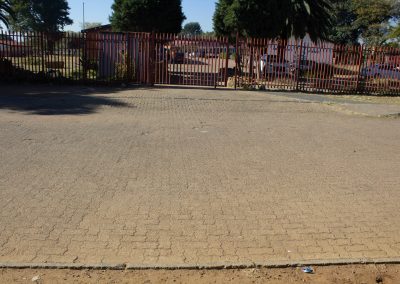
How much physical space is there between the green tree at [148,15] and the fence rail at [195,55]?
1261cm

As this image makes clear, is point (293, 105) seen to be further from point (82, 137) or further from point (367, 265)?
point (367, 265)

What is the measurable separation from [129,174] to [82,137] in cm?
278

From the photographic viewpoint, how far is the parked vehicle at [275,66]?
1874 centimetres

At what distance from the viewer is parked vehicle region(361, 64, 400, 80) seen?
62.2 ft

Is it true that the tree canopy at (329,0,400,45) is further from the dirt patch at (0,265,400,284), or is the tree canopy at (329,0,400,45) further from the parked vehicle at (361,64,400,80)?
the dirt patch at (0,265,400,284)

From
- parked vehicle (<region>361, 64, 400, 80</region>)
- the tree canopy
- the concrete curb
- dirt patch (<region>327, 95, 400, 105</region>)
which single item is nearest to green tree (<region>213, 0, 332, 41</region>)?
parked vehicle (<region>361, 64, 400, 80</region>)

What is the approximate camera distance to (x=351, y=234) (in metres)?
4.60

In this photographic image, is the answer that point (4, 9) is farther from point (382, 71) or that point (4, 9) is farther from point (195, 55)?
point (382, 71)

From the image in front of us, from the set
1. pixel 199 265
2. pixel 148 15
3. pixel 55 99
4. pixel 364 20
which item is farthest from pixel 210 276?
pixel 364 20

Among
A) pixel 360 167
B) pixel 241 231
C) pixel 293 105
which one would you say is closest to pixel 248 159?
pixel 360 167

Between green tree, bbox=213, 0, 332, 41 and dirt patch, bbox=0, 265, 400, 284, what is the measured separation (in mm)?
25535

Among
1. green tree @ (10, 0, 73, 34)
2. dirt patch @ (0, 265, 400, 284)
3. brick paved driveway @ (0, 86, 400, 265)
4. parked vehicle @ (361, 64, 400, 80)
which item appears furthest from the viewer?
green tree @ (10, 0, 73, 34)

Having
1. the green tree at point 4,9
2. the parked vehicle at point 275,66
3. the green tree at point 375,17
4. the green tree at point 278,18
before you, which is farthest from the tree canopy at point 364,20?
the green tree at point 4,9

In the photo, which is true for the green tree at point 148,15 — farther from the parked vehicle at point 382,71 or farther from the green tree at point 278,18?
the parked vehicle at point 382,71
